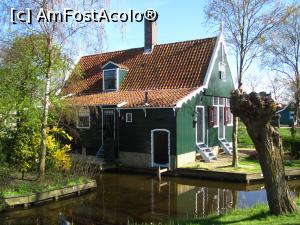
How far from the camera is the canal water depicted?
11469 millimetres

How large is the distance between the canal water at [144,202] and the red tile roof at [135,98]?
13.5 ft

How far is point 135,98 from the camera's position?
2114 centimetres

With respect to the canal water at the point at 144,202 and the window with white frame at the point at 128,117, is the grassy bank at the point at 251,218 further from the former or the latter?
the window with white frame at the point at 128,117

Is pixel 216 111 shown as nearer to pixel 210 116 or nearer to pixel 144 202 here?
pixel 210 116

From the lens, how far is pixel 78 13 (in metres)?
12.7

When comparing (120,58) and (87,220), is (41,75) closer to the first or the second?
(87,220)

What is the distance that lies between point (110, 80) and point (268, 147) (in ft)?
55.9

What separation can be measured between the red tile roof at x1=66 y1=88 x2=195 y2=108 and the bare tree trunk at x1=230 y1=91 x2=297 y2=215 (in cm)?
983

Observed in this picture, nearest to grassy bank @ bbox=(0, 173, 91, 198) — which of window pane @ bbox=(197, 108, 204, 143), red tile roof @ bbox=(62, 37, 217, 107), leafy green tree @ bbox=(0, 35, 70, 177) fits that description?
leafy green tree @ bbox=(0, 35, 70, 177)

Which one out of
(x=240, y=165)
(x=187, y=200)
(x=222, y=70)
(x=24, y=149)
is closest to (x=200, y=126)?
(x=240, y=165)

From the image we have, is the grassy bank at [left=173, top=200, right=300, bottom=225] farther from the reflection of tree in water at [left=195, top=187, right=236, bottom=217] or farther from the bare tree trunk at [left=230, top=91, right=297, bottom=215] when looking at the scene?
the reflection of tree in water at [left=195, top=187, right=236, bottom=217]

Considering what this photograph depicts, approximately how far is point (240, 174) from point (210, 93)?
682 cm

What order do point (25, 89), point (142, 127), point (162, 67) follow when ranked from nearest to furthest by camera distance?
point (25, 89), point (142, 127), point (162, 67)

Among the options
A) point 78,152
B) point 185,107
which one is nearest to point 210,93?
point 185,107
